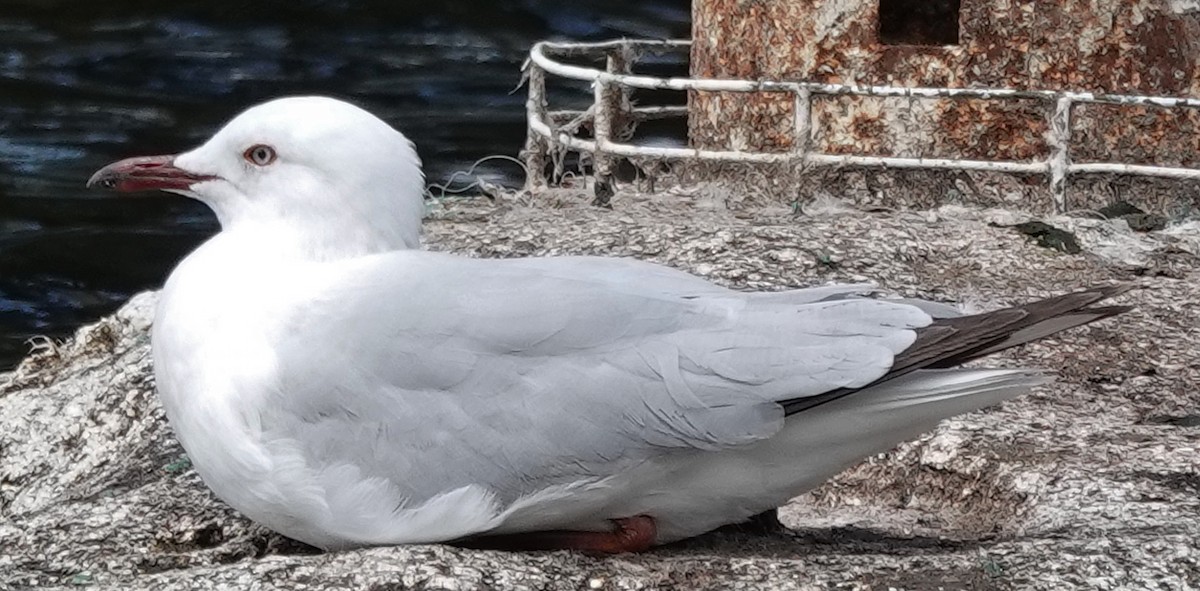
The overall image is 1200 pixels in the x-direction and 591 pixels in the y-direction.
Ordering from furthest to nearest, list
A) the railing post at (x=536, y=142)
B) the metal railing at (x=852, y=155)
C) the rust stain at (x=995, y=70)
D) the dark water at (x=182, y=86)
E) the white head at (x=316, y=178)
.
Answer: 1. the dark water at (x=182, y=86)
2. the railing post at (x=536, y=142)
3. the rust stain at (x=995, y=70)
4. the metal railing at (x=852, y=155)
5. the white head at (x=316, y=178)

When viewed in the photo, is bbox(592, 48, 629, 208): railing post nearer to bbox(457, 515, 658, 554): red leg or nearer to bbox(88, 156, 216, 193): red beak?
bbox(88, 156, 216, 193): red beak

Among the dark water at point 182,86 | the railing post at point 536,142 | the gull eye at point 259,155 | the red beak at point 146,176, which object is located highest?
the gull eye at point 259,155

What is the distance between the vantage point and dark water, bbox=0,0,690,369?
1197cm

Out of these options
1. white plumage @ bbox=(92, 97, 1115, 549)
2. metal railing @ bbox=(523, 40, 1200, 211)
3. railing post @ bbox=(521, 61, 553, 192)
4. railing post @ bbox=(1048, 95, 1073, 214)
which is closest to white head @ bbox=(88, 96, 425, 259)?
white plumage @ bbox=(92, 97, 1115, 549)

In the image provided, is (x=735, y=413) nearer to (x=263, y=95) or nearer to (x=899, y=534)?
(x=899, y=534)

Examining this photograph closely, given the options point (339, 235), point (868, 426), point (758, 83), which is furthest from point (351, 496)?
point (758, 83)

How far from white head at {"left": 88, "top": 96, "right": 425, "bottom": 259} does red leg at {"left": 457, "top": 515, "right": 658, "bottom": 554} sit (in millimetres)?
658

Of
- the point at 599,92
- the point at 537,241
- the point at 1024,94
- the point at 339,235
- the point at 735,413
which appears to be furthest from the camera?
the point at 599,92

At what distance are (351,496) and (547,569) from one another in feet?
1.33

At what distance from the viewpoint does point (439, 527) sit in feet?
12.9

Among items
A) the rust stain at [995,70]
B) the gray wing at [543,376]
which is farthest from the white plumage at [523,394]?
the rust stain at [995,70]

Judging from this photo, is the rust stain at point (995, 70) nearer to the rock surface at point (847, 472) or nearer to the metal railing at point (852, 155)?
the metal railing at point (852, 155)

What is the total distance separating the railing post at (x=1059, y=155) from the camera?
711 cm

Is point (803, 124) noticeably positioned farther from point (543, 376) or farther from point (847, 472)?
point (543, 376)
